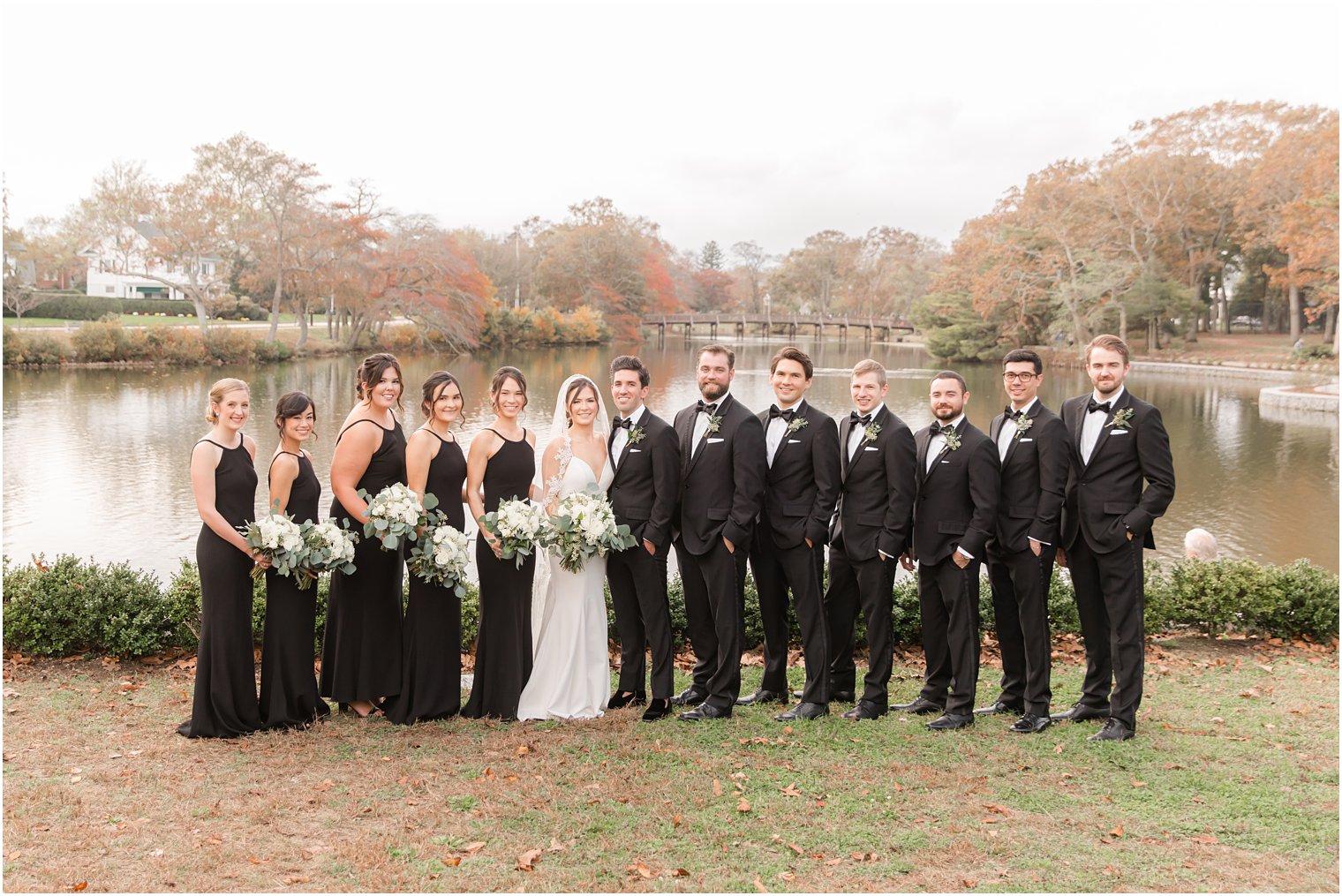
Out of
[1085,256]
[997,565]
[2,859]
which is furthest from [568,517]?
[1085,256]

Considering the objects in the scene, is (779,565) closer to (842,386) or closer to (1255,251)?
(842,386)

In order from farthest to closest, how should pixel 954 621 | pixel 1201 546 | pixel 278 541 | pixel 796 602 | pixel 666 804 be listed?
pixel 1201 546, pixel 796 602, pixel 954 621, pixel 278 541, pixel 666 804

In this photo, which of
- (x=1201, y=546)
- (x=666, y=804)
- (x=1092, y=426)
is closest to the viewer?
(x=666, y=804)

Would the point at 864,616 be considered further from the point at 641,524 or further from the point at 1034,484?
the point at 641,524

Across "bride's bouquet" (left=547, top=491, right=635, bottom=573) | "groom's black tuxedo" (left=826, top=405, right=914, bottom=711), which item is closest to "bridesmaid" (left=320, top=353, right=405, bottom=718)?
"bride's bouquet" (left=547, top=491, right=635, bottom=573)

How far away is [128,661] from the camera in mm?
7383

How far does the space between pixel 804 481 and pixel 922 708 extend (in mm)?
1689

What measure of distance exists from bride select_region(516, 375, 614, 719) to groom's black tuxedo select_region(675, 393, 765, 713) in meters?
0.57

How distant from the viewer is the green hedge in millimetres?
7320

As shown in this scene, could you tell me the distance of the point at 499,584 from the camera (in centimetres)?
615

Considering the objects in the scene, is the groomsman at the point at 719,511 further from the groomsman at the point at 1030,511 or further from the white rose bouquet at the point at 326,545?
the white rose bouquet at the point at 326,545

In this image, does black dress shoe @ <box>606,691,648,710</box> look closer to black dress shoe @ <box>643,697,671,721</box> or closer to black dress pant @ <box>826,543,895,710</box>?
black dress shoe @ <box>643,697,671,721</box>

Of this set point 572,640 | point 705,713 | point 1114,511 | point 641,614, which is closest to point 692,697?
point 705,713

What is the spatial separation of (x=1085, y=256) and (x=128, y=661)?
48098 millimetres
